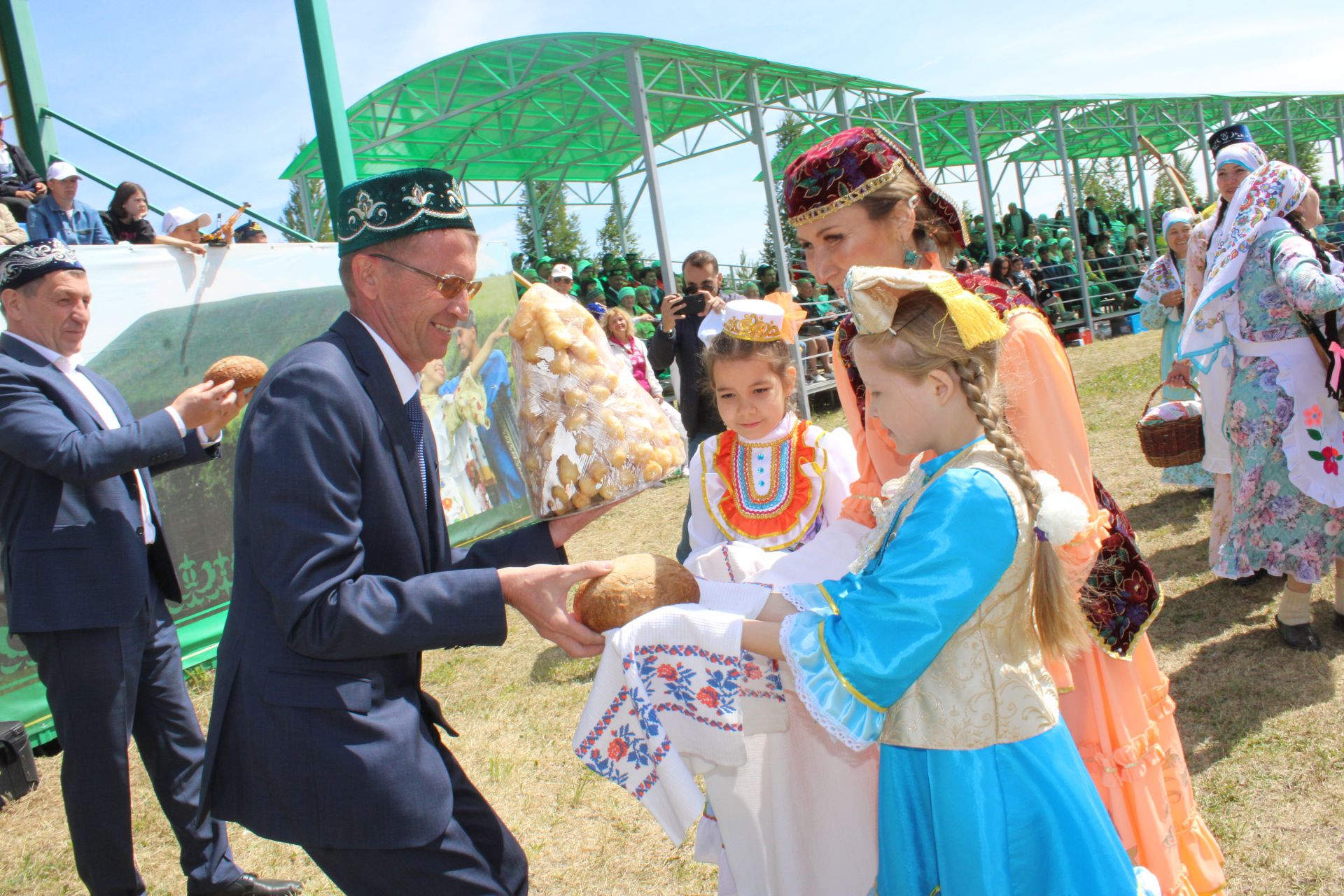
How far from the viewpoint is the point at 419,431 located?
183cm

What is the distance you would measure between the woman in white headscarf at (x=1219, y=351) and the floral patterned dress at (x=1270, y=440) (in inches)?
6.7

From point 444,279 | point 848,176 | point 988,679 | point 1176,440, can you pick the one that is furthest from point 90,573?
point 1176,440

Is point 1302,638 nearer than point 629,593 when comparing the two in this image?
No

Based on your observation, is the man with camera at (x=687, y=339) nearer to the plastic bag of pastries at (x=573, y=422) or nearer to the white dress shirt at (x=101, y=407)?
the white dress shirt at (x=101, y=407)

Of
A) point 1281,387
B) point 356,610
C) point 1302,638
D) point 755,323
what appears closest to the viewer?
point 356,610

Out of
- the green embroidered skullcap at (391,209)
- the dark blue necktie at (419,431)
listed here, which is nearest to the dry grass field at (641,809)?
the dark blue necktie at (419,431)

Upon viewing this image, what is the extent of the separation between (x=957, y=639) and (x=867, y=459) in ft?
2.48

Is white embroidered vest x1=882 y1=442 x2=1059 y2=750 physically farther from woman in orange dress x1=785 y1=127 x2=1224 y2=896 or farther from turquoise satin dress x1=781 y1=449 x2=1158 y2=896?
woman in orange dress x1=785 y1=127 x2=1224 y2=896

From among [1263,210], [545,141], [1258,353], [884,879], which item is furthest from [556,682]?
[545,141]

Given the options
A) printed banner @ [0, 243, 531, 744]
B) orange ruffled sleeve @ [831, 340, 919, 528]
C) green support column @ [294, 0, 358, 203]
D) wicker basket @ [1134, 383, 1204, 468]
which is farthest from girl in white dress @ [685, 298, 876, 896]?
green support column @ [294, 0, 358, 203]

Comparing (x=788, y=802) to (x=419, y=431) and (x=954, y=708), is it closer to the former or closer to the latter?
(x=954, y=708)

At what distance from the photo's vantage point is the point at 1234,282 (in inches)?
163

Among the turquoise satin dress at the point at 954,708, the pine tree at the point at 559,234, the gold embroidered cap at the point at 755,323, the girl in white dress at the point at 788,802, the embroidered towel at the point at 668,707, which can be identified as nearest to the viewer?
the turquoise satin dress at the point at 954,708

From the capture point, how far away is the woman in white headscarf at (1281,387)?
13.2 ft
